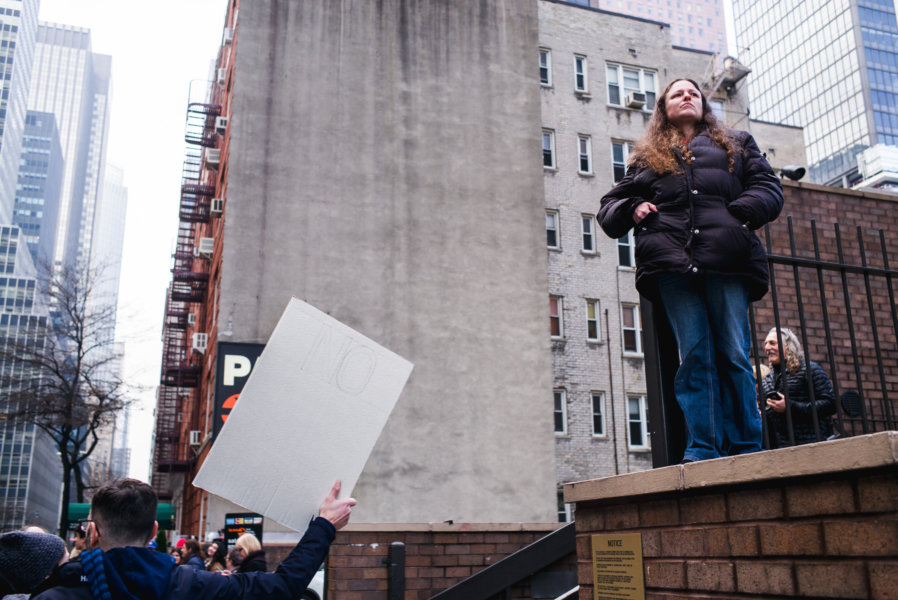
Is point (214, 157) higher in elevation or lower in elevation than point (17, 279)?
lower

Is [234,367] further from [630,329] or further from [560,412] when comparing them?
[630,329]

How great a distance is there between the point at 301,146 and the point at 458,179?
5.14 meters

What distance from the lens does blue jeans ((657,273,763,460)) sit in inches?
152

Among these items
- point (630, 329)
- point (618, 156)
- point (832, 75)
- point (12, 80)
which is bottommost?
point (630, 329)

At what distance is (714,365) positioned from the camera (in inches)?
157

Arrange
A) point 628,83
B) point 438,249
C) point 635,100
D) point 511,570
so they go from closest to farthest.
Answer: point 511,570, point 438,249, point 635,100, point 628,83

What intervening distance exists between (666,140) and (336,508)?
241 cm

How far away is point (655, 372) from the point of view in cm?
450

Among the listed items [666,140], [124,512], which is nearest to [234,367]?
[666,140]

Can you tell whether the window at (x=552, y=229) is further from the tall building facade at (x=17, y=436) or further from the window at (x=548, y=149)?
the tall building facade at (x=17, y=436)

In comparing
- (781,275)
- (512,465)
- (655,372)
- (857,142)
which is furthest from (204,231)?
(857,142)

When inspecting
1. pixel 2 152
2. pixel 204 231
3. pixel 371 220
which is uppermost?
pixel 2 152

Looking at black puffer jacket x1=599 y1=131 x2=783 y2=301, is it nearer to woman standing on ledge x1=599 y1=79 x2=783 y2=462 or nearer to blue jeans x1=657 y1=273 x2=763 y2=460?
woman standing on ledge x1=599 y1=79 x2=783 y2=462

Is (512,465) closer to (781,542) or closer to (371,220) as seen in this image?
(371,220)
